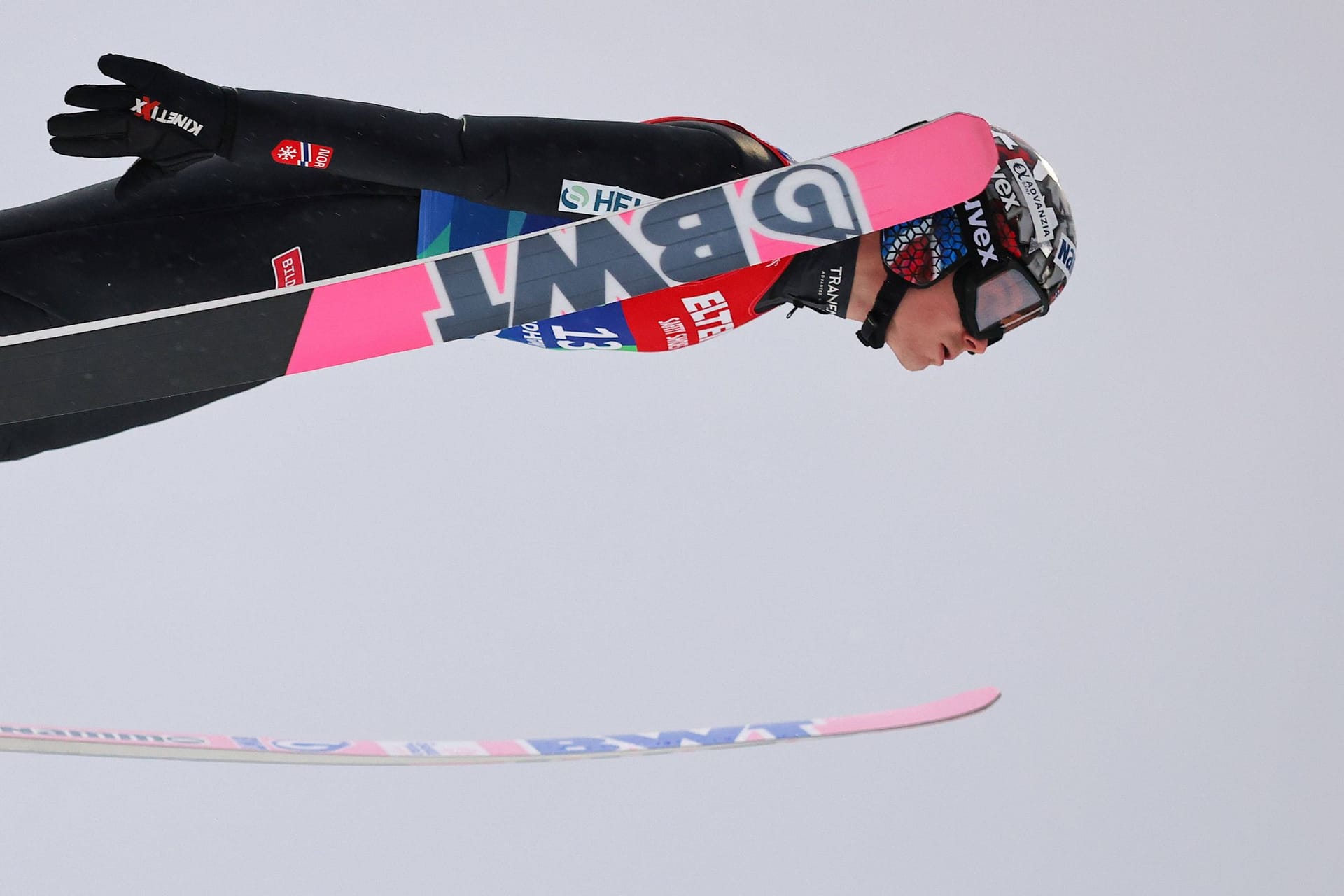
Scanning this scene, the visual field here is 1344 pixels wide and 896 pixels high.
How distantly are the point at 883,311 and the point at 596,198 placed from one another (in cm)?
50

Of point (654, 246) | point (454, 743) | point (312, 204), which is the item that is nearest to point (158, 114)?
point (312, 204)

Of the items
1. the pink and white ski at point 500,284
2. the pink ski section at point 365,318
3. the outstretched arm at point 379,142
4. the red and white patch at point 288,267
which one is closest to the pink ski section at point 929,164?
the pink and white ski at point 500,284

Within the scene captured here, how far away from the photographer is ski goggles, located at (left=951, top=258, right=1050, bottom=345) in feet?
5.90

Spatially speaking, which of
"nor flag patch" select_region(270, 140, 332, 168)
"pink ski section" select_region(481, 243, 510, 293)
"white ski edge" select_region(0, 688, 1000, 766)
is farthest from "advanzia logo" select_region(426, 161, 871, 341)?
"white ski edge" select_region(0, 688, 1000, 766)

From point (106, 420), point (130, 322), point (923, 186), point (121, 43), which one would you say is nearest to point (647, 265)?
point (923, 186)

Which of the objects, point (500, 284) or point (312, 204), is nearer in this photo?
point (500, 284)

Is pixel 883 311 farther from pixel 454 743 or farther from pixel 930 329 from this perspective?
pixel 454 743

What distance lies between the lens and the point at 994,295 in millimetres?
1817

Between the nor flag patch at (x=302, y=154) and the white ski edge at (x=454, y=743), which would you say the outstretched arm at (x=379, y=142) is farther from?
the white ski edge at (x=454, y=743)

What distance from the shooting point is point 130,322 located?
1.53 meters

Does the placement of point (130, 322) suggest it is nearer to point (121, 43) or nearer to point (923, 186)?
point (923, 186)

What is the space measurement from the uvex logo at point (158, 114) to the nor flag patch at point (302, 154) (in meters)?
0.10

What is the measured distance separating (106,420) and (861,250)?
1.18m

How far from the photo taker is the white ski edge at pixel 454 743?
96.8 inches
